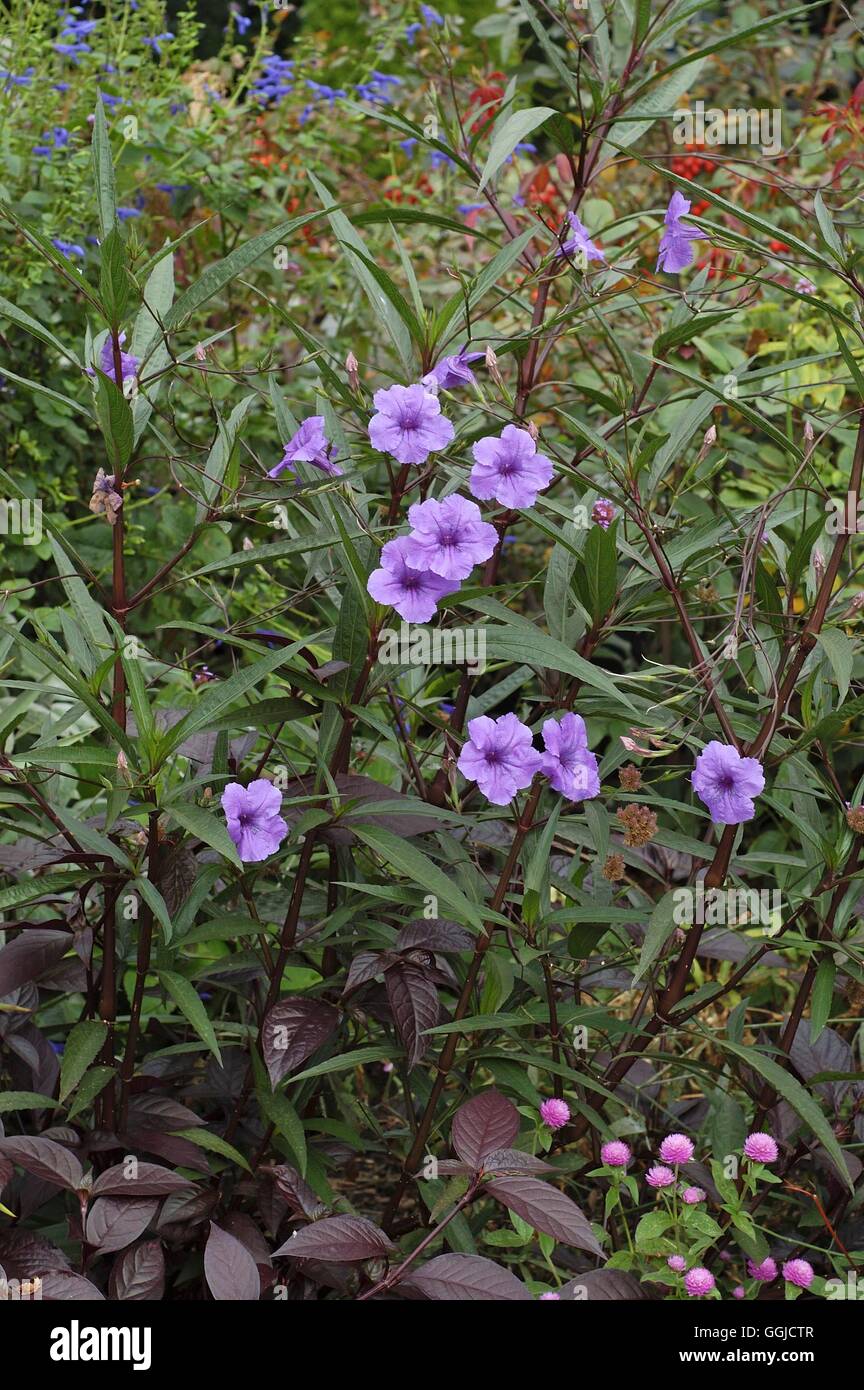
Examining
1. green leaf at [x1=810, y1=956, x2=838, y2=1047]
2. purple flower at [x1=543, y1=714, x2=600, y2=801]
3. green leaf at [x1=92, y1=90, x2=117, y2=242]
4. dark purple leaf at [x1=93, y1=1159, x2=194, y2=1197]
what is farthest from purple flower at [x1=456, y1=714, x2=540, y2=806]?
green leaf at [x1=92, y1=90, x2=117, y2=242]

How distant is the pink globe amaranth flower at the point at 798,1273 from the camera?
5.51ft

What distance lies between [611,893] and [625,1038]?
0.20m

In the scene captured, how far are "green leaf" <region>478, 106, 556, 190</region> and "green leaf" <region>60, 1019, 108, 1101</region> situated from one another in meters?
1.06

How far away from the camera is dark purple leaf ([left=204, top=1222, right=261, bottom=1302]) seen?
1473 millimetres

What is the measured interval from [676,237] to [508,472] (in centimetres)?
46

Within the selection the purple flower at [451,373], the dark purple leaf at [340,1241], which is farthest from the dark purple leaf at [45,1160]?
the purple flower at [451,373]

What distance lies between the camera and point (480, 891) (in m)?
1.69

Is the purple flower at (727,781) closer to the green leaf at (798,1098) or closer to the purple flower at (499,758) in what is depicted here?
the purple flower at (499,758)

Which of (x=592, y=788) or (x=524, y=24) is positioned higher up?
(x=524, y=24)

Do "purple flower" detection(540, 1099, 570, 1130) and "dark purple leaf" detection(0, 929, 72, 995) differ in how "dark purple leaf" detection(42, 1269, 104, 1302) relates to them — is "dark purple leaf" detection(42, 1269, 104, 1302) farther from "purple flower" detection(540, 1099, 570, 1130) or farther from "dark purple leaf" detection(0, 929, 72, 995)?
"purple flower" detection(540, 1099, 570, 1130)

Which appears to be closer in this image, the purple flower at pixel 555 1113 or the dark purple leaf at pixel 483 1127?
the dark purple leaf at pixel 483 1127

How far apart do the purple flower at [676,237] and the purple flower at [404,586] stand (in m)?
0.60
